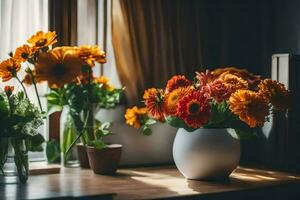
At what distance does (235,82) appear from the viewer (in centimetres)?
177

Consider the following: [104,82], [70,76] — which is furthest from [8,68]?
[104,82]

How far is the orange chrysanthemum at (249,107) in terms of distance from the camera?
1636 mm

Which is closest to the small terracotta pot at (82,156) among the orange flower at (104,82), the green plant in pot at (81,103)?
the green plant in pot at (81,103)

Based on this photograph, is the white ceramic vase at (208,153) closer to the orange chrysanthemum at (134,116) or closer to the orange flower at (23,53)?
the orange chrysanthemum at (134,116)

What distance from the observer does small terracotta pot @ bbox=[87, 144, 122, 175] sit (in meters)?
1.84

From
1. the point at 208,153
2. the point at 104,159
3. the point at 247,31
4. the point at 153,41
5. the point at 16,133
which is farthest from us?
the point at 247,31

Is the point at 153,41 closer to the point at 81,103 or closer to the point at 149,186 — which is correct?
the point at 81,103

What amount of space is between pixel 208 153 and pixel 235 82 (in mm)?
252

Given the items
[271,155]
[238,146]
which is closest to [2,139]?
[238,146]

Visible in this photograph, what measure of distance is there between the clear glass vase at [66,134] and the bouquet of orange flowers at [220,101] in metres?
0.34

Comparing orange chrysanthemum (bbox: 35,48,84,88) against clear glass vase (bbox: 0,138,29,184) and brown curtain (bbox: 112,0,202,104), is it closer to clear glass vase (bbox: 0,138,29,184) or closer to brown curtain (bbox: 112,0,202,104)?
clear glass vase (bbox: 0,138,29,184)

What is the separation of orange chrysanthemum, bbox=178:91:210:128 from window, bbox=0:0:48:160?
2.11ft

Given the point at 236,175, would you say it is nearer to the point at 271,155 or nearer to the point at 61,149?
the point at 271,155

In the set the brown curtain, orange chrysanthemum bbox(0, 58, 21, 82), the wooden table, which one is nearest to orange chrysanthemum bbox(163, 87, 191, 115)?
the wooden table
